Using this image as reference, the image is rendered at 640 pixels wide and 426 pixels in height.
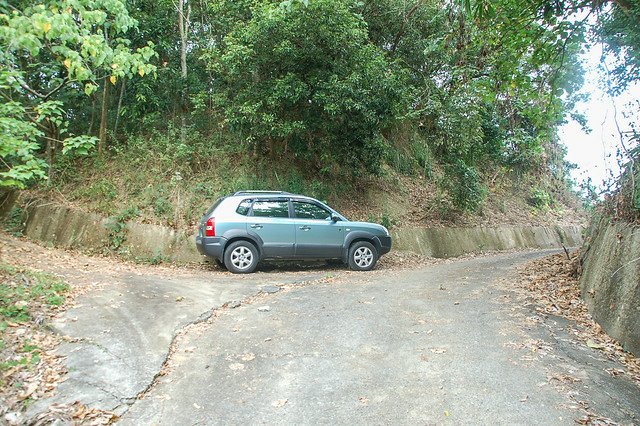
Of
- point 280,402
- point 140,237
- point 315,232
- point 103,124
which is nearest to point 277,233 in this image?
point 315,232

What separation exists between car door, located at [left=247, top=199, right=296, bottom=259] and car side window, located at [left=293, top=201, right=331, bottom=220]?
0.26 m

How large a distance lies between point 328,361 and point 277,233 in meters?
5.30

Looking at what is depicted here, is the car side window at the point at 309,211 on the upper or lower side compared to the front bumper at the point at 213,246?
upper

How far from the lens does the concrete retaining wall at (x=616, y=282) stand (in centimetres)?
532

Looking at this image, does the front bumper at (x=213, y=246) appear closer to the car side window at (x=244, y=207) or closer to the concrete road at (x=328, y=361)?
the car side window at (x=244, y=207)

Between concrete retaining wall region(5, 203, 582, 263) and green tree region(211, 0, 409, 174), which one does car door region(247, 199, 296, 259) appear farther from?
green tree region(211, 0, 409, 174)

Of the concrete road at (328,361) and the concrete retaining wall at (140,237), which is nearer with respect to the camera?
the concrete road at (328,361)

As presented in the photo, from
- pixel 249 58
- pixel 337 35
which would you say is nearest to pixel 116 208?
pixel 249 58

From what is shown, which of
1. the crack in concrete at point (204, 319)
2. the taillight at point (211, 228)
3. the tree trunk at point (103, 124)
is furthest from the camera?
the tree trunk at point (103, 124)

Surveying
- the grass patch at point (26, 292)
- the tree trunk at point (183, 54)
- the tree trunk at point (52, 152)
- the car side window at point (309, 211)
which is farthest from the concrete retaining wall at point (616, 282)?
the tree trunk at point (52, 152)

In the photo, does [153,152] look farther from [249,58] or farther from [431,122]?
[431,122]

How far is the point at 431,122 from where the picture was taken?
17.7 metres

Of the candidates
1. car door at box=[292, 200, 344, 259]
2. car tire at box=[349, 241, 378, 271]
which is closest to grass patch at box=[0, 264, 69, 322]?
car door at box=[292, 200, 344, 259]

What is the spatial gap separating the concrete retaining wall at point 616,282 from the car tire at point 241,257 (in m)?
6.20
